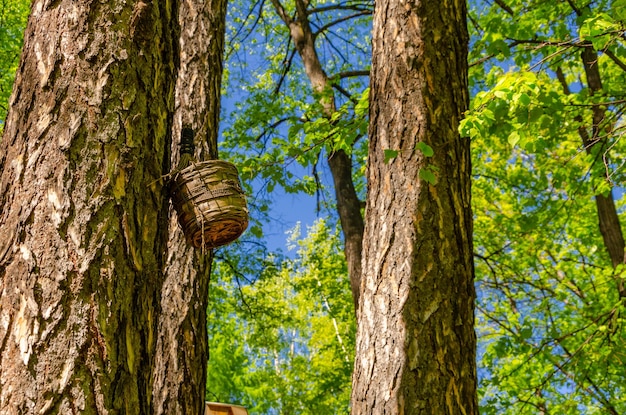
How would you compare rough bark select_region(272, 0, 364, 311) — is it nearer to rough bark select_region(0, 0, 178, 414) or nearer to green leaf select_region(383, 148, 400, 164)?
green leaf select_region(383, 148, 400, 164)

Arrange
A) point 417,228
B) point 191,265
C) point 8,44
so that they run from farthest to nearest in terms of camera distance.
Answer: point 8,44 → point 191,265 → point 417,228

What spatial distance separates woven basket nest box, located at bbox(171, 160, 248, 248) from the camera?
229 centimetres

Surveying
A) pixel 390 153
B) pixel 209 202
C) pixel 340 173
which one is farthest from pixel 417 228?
pixel 340 173

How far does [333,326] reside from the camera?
877 inches

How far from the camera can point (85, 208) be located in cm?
175

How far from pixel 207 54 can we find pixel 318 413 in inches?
512

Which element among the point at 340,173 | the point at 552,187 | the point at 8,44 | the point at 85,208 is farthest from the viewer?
the point at 8,44

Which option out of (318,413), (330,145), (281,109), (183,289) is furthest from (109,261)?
(318,413)

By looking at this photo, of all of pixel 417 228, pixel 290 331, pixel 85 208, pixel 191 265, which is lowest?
pixel 85 208

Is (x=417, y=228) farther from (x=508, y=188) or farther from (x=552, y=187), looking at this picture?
(x=508, y=188)

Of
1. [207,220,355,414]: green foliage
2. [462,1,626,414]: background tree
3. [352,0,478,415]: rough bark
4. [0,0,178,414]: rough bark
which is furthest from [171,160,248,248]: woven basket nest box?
[207,220,355,414]: green foliage

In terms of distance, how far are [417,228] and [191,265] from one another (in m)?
1.78

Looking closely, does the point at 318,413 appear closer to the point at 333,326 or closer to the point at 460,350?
the point at 333,326

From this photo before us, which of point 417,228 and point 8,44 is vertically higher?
point 8,44
